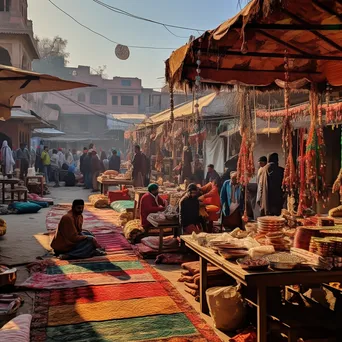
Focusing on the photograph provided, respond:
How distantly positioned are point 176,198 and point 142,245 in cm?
249

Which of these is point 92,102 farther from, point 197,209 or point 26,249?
point 197,209

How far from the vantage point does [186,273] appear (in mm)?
5789

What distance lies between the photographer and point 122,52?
63.5 feet

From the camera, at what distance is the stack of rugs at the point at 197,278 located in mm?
4924

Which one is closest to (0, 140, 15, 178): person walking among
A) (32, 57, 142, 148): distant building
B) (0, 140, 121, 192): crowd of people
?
(0, 140, 121, 192): crowd of people

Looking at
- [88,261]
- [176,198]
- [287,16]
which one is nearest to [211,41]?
[287,16]

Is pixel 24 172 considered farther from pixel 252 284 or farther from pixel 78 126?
pixel 78 126

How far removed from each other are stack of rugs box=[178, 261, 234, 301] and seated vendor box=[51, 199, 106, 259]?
201 centimetres

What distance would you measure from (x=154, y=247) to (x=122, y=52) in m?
13.8

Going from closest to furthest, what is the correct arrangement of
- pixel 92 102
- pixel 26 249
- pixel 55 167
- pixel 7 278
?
pixel 7 278 → pixel 26 249 → pixel 55 167 → pixel 92 102

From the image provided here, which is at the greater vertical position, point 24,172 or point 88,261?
point 24,172

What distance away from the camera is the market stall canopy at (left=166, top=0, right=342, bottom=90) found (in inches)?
144

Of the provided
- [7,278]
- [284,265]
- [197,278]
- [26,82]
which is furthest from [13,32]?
[284,265]

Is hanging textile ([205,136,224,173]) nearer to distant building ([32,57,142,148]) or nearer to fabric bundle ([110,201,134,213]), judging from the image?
fabric bundle ([110,201,134,213])
